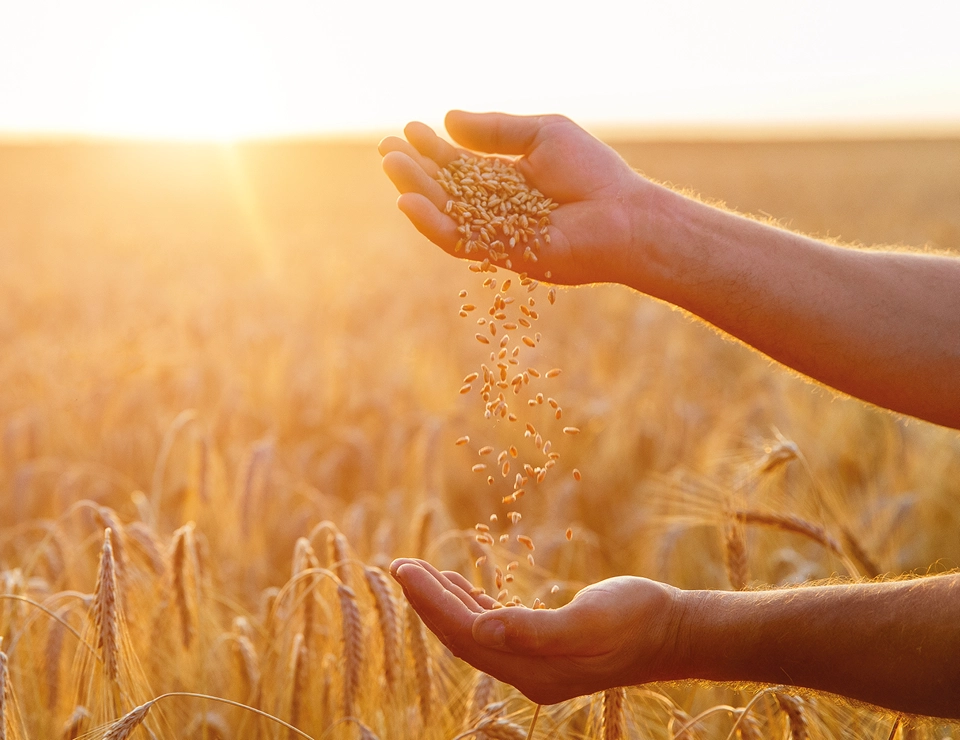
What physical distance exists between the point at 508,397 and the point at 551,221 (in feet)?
8.62

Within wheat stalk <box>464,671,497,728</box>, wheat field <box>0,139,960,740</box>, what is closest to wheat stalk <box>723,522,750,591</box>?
wheat field <box>0,139,960,740</box>

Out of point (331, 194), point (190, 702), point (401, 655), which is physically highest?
point (331, 194)

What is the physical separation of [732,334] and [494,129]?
84 cm

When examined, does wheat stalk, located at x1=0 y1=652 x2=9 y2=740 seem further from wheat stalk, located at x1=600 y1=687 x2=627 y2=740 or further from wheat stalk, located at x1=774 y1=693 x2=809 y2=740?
wheat stalk, located at x1=774 y1=693 x2=809 y2=740

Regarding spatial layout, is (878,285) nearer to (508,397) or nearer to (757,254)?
(757,254)

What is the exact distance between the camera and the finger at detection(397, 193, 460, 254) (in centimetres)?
191

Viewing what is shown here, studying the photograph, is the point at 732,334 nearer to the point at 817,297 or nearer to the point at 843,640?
the point at 817,297

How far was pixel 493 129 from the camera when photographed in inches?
81.3

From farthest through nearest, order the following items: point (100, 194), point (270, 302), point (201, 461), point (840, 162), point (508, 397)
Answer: point (840, 162)
point (100, 194)
point (270, 302)
point (508, 397)
point (201, 461)

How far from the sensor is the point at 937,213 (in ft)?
53.0

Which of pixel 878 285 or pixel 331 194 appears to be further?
pixel 331 194

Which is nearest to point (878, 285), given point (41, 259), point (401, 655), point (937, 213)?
point (401, 655)

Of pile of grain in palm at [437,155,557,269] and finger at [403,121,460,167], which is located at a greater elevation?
finger at [403,121,460,167]

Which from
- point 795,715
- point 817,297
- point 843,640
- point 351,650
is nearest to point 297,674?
point 351,650
